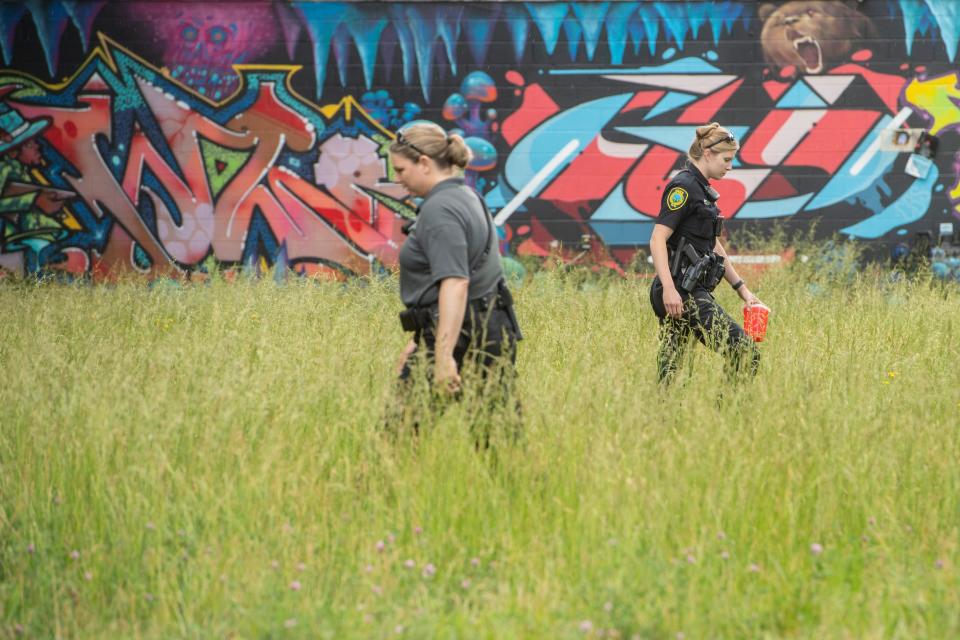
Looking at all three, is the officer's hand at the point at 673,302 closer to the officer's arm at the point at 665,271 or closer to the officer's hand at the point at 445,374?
the officer's arm at the point at 665,271

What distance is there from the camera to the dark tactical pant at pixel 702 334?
16.1ft

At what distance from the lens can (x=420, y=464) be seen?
3.83m

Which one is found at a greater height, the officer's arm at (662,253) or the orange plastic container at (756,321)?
the officer's arm at (662,253)

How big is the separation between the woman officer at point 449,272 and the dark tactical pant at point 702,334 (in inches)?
52.6

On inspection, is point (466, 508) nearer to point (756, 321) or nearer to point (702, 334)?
point (702, 334)

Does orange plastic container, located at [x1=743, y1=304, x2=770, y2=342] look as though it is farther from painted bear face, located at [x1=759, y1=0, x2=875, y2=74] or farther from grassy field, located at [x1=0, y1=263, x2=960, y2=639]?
painted bear face, located at [x1=759, y1=0, x2=875, y2=74]

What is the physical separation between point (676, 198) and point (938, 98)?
8.29 m

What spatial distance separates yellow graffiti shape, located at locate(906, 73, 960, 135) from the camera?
11.8 meters

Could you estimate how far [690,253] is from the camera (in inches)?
201

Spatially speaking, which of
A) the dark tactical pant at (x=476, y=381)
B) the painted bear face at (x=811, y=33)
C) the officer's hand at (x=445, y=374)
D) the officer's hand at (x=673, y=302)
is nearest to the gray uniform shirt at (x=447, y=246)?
the dark tactical pant at (x=476, y=381)

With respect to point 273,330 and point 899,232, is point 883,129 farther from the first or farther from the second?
point 273,330

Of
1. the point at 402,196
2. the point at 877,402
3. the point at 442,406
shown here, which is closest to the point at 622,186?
the point at 402,196

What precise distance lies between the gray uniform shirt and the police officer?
1430 mm

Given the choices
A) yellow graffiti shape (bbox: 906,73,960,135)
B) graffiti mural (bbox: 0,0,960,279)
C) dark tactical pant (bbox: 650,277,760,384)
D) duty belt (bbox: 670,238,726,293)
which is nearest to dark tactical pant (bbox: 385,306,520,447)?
dark tactical pant (bbox: 650,277,760,384)
